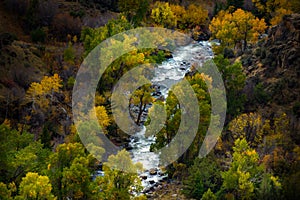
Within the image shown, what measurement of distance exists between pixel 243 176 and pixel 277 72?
21.9m

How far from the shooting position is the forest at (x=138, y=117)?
32.5 metres

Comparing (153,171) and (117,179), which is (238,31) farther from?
(117,179)

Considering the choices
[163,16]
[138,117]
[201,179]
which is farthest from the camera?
[163,16]

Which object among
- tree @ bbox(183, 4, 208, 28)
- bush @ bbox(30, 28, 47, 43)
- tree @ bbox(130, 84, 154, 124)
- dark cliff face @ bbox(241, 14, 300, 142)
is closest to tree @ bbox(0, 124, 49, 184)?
tree @ bbox(130, 84, 154, 124)

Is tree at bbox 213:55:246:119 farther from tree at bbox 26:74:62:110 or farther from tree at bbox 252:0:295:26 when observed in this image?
tree at bbox 252:0:295:26

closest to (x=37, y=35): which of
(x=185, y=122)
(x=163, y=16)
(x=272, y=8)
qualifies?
(x=163, y=16)

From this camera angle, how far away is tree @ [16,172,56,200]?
28.0 m

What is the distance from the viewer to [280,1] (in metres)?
81.7

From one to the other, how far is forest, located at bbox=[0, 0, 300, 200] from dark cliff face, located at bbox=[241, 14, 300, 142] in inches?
5.1

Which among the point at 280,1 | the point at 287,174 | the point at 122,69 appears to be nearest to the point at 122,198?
the point at 287,174

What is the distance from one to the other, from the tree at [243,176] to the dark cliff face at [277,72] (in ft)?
33.9

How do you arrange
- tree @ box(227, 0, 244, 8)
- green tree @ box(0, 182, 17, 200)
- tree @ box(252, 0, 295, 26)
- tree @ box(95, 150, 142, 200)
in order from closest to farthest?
green tree @ box(0, 182, 17, 200)
tree @ box(95, 150, 142, 200)
tree @ box(252, 0, 295, 26)
tree @ box(227, 0, 244, 8)

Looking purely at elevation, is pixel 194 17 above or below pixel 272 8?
below

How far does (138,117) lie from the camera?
1983 inches
